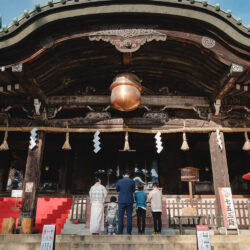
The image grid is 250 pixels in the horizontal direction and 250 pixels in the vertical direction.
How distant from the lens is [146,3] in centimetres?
627

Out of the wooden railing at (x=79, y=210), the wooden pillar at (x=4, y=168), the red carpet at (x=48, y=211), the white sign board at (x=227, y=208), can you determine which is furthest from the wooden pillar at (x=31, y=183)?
the white sign board at (x=227, y=208)

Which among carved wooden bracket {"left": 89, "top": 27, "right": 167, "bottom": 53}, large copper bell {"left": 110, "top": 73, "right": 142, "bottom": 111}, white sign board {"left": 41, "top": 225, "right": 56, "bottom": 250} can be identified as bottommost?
white sign board {"left": 41, "top": 225, "right": 56, "bottom": 250}

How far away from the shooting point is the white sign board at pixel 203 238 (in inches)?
143

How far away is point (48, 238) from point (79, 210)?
6.00 meters

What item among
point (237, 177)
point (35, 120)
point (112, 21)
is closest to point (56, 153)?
point (35, 120)

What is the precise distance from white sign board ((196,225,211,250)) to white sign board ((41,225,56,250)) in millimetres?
2339

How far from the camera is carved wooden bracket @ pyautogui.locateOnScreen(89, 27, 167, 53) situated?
6220mm

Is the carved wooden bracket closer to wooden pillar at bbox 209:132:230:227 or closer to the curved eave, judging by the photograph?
the curved eave

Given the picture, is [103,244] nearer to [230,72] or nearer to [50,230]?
[50,230]

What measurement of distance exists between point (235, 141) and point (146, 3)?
883 centimetres

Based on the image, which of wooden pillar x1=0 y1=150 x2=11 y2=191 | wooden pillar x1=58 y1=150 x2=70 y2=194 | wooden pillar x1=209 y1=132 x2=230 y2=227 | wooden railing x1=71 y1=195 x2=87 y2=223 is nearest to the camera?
wooden pillar x1=209 y1=132 x2=230 y2=227

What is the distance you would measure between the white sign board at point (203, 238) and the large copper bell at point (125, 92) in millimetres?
3955

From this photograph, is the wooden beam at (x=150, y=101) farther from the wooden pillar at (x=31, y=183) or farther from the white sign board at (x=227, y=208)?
the white sign board at (x=227, y=208)

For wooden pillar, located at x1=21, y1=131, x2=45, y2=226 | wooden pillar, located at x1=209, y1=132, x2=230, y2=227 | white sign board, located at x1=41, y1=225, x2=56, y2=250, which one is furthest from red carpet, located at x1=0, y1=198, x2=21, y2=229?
wooden pillar, located at x1=209, y1=132, x2=230, y2=227
